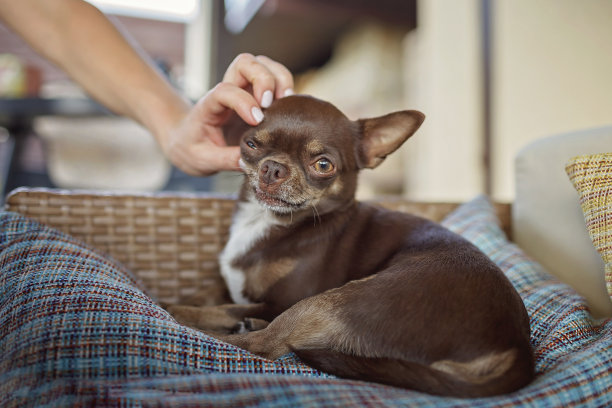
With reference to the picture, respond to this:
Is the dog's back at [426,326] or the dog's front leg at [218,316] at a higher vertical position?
the dog's back at [426,326]

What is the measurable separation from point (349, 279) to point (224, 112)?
0.70 metres

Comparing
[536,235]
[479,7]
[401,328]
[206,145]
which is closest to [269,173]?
[206,145]

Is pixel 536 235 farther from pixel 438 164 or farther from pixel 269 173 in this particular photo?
pixel 438 164

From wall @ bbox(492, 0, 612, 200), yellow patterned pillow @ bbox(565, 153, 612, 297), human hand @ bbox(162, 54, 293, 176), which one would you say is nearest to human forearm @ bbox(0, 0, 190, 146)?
human hand @ bbox(162, 54, 293, 176)

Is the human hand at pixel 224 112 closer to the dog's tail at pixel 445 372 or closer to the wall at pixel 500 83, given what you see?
the dog's tail at pixel 445 372

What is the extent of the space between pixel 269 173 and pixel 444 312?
2.13 ft

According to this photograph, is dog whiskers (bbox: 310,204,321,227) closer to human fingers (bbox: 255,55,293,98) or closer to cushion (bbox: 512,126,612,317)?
human fingers (bbox: 255,55,293,98)

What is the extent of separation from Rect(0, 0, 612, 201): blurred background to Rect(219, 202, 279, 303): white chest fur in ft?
2.75

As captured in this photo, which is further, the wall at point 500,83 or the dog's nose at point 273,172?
the wall at point 500,83

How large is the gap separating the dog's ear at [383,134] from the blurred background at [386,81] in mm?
980

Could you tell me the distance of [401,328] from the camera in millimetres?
1052

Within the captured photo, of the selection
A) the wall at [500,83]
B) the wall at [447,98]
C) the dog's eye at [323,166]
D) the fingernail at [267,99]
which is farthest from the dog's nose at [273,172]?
the wall at [447,98]

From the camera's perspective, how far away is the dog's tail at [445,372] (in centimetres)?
91

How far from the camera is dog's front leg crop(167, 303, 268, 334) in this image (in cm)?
142
